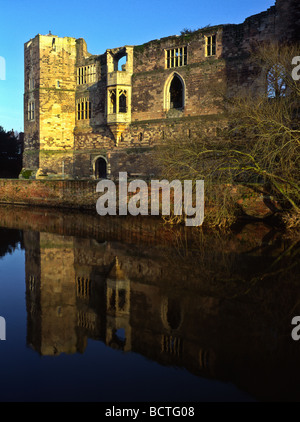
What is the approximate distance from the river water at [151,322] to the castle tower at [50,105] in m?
17.6

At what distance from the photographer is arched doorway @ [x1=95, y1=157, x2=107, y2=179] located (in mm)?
27312

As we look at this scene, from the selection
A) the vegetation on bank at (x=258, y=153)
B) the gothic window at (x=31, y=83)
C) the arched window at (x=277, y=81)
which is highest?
the gothic window at (x=31, y=83)

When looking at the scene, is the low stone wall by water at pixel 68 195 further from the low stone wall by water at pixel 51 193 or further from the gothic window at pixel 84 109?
the gothic window at pixel 84 109

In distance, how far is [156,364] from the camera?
4.47m

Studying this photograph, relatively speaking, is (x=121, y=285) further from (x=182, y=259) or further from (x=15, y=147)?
(x=15, y=147)

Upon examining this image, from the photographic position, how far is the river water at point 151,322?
401cm

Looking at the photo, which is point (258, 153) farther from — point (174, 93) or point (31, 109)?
point (31, 109)

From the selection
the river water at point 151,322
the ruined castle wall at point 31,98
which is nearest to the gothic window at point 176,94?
the ruined castle wall at point 31,98

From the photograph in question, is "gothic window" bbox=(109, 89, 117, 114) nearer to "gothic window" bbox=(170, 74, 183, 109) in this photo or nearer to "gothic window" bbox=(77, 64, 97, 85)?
"gothic window" bbox=(77, 64, 97, 85)

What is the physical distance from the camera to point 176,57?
23.4 meters

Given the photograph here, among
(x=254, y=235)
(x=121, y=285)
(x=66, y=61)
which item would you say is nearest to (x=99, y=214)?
(x=254, y=235)

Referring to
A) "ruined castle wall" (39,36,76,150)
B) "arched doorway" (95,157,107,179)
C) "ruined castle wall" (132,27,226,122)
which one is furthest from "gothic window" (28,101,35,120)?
"ruined castle wall" (132,27,226,122)

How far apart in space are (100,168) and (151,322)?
74.6ft

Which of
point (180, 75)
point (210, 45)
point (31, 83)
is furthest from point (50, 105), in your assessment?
point (210, 45)
